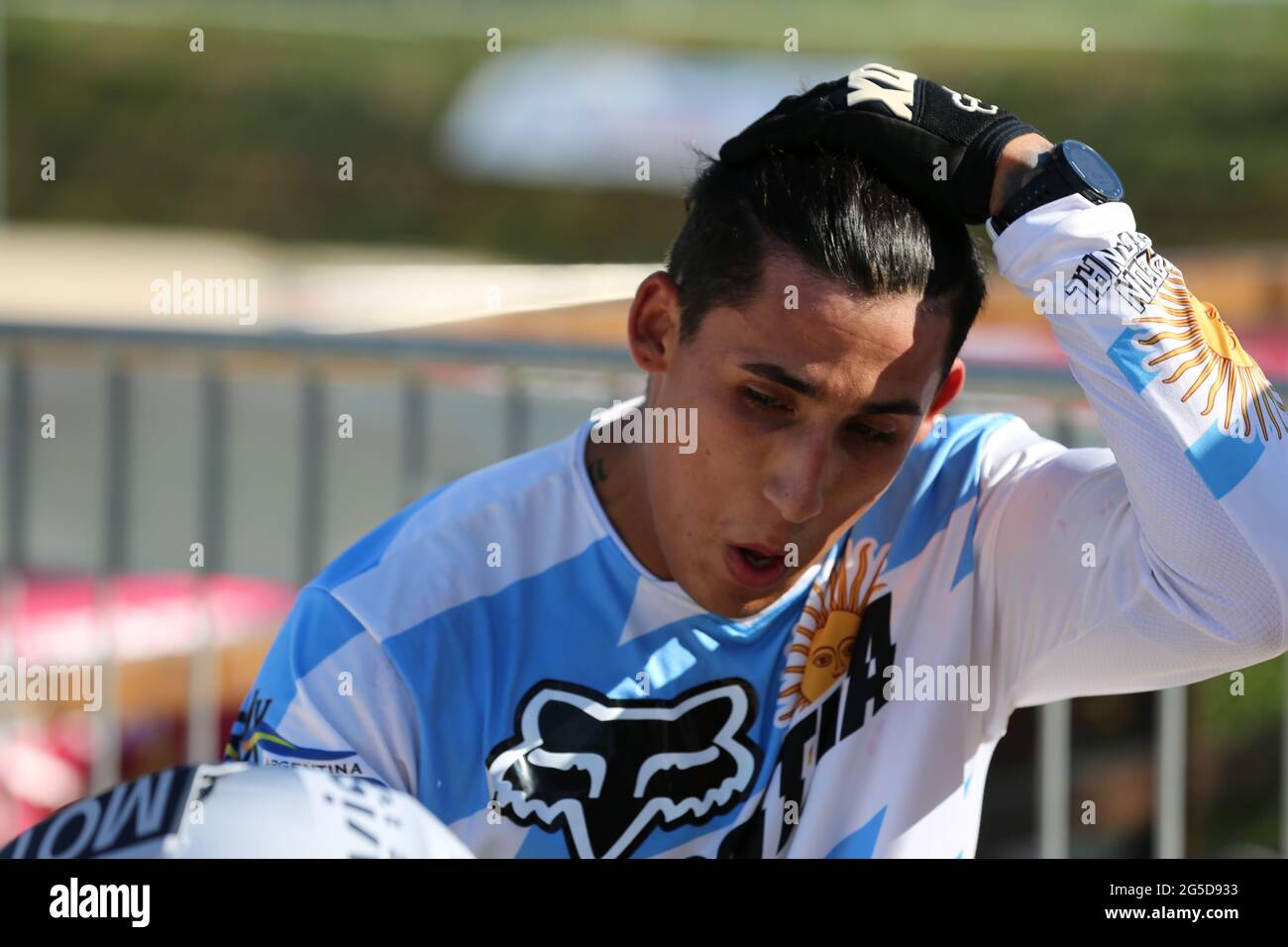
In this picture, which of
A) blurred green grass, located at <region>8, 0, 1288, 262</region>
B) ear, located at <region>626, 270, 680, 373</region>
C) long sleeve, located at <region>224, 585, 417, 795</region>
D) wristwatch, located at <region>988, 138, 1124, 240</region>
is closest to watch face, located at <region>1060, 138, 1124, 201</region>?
wristwatch, located at <region>988, 138, 1124, 240</region>

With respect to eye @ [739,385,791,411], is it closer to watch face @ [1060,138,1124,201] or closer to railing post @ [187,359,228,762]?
watch face @ [1060,138,1124,201]

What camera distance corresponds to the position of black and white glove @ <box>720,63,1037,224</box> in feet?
6.59

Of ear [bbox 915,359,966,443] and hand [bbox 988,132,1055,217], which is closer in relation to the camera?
hand [bbox 988,132,1055,217]

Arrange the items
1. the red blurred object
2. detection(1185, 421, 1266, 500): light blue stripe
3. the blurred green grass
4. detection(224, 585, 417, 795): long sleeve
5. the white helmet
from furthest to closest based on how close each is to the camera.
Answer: the blurred green grass < the red blurred object < detection(1185, 421, 1266, 500): light blue stripe < detection(224, 585, 417, 795): long sleeve < the white helmet

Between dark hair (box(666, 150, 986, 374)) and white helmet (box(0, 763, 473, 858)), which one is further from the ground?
dark hair (box(666, 150, 986, 374))

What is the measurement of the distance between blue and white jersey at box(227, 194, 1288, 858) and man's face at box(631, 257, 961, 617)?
Result: 7cm

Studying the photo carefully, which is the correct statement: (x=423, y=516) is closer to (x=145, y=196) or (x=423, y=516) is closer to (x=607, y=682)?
(x=607, y=682)

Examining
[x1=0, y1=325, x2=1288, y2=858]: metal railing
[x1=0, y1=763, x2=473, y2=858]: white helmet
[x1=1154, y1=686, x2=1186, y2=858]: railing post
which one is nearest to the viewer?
[x1=0, y1=763, x2=473, y2=858]: white helmet

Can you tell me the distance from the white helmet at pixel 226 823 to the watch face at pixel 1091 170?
4.00 feet

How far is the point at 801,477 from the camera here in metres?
1.99

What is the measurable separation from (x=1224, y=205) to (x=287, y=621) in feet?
56.8

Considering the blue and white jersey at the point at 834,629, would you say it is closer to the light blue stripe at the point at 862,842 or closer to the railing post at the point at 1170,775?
the light blue stripe at the point at 862,842

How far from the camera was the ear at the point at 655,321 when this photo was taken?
7.11ft
